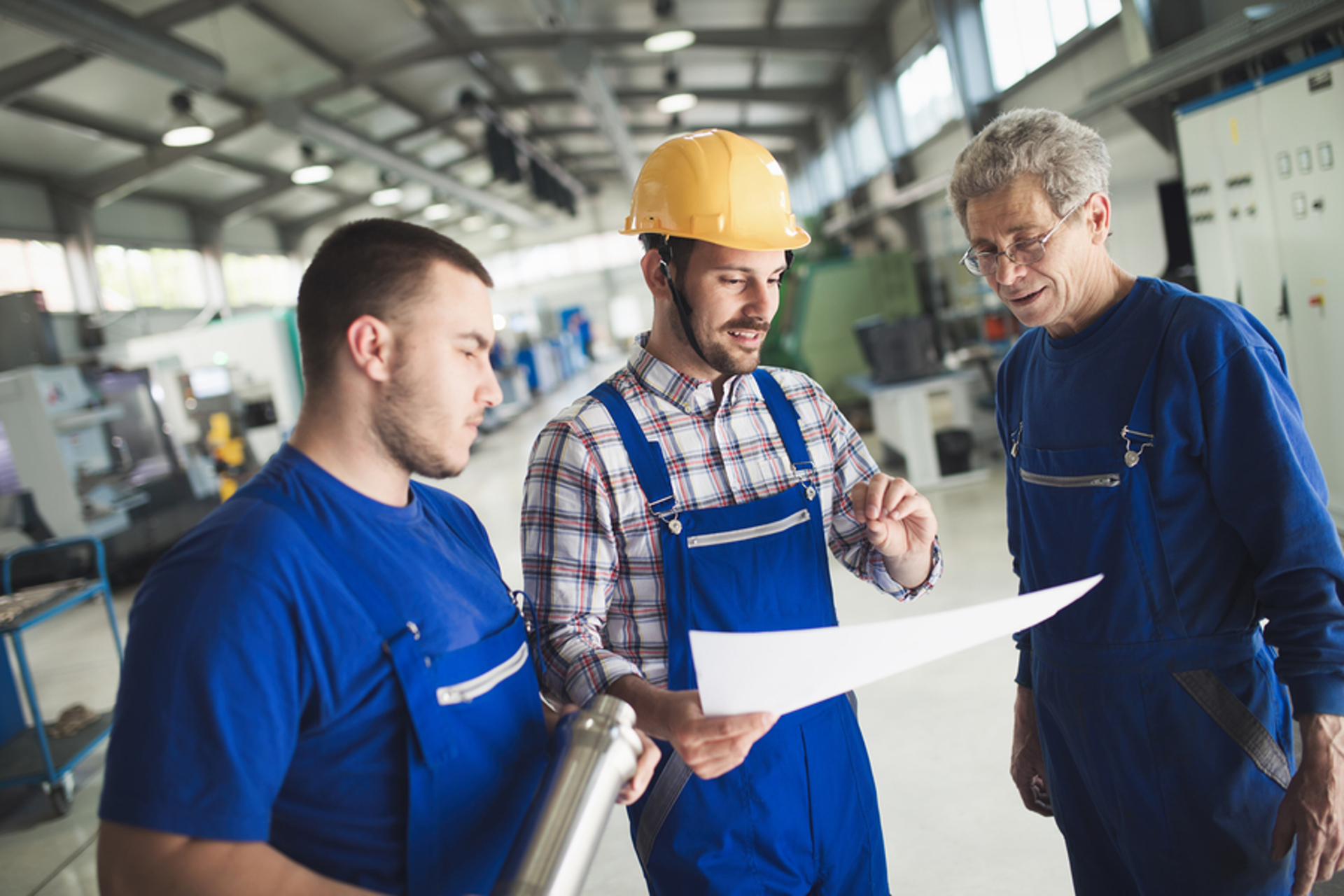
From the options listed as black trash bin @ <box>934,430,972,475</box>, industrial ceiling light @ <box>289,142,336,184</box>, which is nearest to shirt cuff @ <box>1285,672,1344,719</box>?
black trash bin @ <box>934,430,972,475</box>

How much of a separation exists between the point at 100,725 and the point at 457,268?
4.44 metres

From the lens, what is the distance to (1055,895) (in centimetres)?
251

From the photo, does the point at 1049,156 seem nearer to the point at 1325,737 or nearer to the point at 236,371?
the point at 1325,737

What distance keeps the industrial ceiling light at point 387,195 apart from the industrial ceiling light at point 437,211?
988 millimetres

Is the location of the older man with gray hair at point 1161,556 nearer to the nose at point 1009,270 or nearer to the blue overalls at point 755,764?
the nose at point 1009,270

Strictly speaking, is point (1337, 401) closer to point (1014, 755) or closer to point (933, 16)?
point (1014, 755)

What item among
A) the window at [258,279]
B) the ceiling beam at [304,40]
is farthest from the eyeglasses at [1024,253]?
the window at [258,279]

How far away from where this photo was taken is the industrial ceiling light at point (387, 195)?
61.0 ft

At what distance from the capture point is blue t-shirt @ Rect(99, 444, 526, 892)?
828 millimetres

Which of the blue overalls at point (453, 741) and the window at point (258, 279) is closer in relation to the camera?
Answer: the blue overalls at point (453, 741)

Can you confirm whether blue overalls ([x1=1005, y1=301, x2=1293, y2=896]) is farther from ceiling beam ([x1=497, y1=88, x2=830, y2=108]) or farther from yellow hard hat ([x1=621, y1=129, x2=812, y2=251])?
ceiling beam ([x1=497, y1=88, x2=830, y2=108])

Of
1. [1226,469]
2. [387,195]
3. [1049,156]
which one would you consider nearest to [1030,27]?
[1049,156]

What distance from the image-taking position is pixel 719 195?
4.88 feet

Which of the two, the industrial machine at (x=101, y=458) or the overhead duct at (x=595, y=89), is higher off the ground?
the overhead duct at (x=595, y=89)
